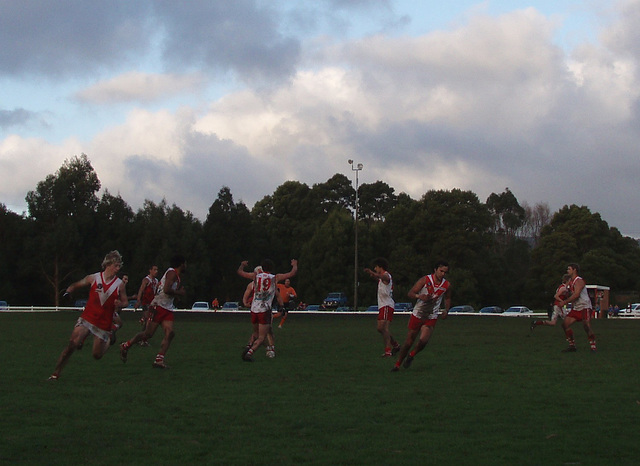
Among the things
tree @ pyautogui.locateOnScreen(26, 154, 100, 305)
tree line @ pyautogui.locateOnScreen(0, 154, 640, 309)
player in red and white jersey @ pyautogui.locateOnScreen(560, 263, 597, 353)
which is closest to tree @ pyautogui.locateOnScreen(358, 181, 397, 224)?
tree line @ pyautogui.locateOnScreen(0, 154, 640, 309)

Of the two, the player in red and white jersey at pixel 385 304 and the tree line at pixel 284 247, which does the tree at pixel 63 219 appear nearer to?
the tree line at pixel 284 247

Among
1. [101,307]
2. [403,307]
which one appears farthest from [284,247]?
[101,307]

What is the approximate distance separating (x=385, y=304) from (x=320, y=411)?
804cm

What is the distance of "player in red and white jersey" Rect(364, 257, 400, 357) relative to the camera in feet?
54.4

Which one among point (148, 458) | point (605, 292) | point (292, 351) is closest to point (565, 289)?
point (292, 351)

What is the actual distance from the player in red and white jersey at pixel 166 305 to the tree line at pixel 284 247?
214 feet

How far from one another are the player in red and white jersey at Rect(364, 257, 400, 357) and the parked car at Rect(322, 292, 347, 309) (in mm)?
59803

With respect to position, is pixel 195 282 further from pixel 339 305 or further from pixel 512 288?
pixel 512 288

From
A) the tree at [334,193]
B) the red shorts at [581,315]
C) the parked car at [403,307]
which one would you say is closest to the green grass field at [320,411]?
the red shorts at [581,315]

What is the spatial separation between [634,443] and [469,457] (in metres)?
1.60

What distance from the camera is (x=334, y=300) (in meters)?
78.8

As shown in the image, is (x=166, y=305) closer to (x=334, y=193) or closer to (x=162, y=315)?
(x=162, y=315)

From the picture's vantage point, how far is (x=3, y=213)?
84.6 meters

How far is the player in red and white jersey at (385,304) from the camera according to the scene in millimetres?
16578
